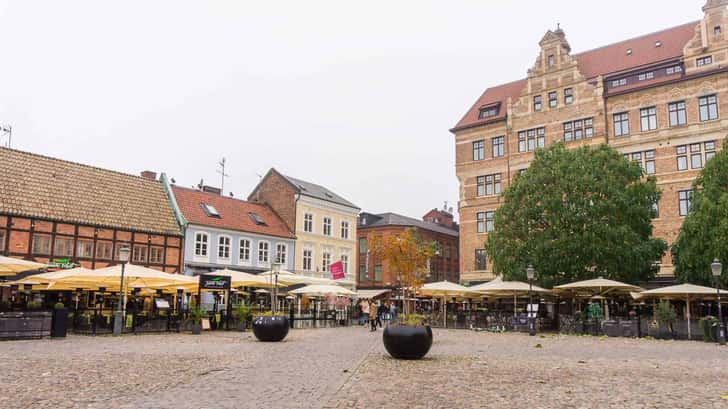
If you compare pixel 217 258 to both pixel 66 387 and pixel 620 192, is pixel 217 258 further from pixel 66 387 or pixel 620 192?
pixel 66 387

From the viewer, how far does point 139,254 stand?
32469 mm

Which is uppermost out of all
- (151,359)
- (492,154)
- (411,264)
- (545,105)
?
(545,105)

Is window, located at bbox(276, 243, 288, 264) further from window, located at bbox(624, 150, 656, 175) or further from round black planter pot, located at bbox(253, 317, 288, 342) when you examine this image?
window, located at bbox(624, 150, 656, 175)

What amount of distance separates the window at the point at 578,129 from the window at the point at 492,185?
5853mm

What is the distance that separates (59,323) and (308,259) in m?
26.4

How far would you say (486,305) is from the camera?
44.9 metres

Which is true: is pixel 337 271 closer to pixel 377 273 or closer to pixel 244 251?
pixel 244 251

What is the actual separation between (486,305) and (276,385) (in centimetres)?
3711

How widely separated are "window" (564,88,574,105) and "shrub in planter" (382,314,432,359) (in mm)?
31759

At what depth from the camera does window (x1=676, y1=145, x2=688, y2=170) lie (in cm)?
3688

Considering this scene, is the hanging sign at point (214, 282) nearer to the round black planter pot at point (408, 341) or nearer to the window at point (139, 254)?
the window at point (139, 254)

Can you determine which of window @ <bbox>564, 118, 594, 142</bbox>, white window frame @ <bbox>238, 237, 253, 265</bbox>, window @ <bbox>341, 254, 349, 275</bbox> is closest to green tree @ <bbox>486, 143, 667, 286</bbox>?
window @ <bbox>564, 118, 594, 142</bbox>

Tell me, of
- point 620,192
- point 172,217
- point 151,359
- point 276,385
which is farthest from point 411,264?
point 276,385

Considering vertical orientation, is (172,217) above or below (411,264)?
above
